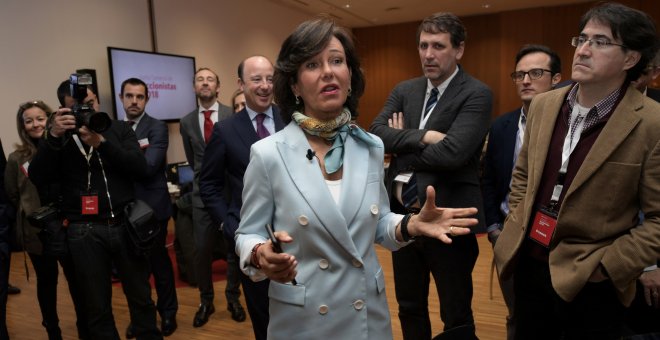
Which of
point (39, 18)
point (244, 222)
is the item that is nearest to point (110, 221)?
point (244, 222)

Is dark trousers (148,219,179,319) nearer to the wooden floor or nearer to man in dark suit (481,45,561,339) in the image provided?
the wooden floor

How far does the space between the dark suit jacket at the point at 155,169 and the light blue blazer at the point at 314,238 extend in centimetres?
202

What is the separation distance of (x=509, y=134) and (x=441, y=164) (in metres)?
0.58

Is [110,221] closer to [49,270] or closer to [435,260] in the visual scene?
[49,270]

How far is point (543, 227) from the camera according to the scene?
1677 millimetres

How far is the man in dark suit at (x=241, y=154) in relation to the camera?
2104mm

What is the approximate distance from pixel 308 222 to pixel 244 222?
0.69 ft

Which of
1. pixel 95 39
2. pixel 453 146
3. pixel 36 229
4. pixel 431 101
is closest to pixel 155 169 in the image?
pixel 36 229

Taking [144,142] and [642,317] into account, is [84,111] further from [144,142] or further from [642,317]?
[642,317]

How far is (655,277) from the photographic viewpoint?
65.5 inches

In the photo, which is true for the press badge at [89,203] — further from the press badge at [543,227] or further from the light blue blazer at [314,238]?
the press badge at [543,227]

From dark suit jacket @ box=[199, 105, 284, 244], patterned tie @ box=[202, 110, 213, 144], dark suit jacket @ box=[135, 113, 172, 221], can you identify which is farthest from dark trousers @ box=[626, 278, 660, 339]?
patterned tie @ box=[202, 110, 213, 144]

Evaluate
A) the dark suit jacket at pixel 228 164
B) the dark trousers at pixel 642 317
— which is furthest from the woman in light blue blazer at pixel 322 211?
the dark trousers at pixel 642 317

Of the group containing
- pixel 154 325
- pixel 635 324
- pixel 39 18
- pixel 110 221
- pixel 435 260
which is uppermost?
pixel 39 18
